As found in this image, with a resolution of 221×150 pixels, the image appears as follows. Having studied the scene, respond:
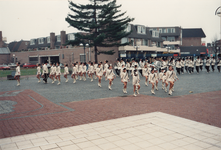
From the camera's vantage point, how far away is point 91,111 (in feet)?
29.7

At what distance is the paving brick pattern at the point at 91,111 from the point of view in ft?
24.0

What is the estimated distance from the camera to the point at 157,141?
220 inches

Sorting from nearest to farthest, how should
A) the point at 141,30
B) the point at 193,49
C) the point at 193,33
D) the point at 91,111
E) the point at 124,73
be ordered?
the point at 91,111
the point at 124,73
the point at 141,30
the point at 193,49
the point at 193,33

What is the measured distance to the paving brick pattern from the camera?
7.30 metres

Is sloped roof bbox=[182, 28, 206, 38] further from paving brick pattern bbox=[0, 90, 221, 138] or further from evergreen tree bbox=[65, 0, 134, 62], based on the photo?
paving brick pattern bbox=[0, 90, 221, 138]

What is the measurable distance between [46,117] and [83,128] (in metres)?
2.23

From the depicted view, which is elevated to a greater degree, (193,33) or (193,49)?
(193,33)

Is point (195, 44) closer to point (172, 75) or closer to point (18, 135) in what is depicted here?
point (172, 75)

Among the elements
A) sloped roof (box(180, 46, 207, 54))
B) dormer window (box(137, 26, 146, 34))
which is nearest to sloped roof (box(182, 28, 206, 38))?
sloped roof (box(180, 46, 207, 54))

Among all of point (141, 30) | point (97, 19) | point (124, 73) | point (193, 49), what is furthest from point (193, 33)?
point (124, 73)

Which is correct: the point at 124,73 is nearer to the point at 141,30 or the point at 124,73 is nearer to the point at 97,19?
the point at 97,19

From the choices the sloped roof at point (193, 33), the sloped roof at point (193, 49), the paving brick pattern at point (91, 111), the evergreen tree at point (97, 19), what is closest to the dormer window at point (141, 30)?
the evergreen tree at point (97, 19)

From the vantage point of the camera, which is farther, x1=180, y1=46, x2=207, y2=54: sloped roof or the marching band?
x1=180, y1=46, x2=207, y2=54: sloped roof

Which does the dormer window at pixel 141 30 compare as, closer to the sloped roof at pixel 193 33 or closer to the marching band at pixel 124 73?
the marching band at pixel 124 73
